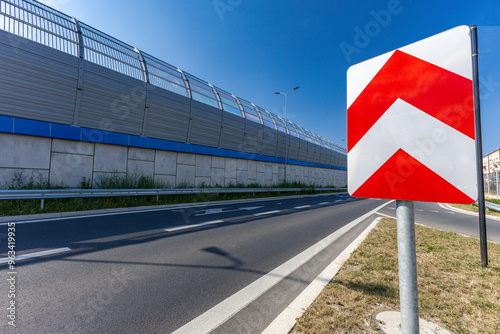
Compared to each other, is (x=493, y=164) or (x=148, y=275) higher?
(x=493, y=164)

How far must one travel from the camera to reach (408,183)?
1199 millimetres

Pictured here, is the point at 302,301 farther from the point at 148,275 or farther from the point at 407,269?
the point at 148,275

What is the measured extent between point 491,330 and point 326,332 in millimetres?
1718

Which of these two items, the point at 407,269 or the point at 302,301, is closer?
the point at 407,269

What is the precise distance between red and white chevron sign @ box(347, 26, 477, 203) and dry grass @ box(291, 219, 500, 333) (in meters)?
1.78

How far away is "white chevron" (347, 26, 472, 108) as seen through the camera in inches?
44.1

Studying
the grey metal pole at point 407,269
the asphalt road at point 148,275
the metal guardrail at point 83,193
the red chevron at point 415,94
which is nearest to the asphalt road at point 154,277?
the asphalt road at point 148,275

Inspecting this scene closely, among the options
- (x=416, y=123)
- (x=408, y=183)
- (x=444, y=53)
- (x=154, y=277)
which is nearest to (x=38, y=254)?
(x=154, y=277)

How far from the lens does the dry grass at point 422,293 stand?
2331 mm

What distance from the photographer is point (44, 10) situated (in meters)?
10.7

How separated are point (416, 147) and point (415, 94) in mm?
313

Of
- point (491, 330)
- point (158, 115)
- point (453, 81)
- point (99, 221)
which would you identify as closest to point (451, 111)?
point (453, 81)

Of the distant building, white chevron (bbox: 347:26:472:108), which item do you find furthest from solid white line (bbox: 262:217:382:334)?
the distant building

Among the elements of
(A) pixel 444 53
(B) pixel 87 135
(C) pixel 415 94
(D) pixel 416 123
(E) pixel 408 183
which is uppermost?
(B) pixel 87 135
